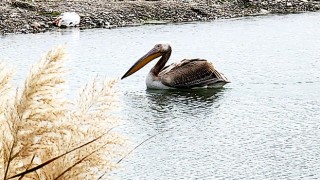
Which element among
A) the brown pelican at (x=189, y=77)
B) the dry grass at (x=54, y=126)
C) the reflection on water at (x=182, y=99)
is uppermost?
the dry grass at (x=54, y=126)

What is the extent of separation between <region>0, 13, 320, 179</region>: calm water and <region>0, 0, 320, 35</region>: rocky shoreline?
1309mm

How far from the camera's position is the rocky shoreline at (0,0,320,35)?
24.5 meters

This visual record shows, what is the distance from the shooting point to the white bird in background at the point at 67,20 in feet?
80.3

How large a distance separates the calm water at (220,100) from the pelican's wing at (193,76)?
235mm

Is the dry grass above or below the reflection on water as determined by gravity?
above

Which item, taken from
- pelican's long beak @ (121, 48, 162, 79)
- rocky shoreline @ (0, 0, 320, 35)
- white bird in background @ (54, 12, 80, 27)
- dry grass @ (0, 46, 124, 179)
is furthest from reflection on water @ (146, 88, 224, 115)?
white bird in background @ (54, 12, 80, 27)

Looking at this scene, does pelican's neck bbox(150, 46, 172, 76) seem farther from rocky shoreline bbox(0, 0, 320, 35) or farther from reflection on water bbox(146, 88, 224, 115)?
rocky shoreline bbox(0, 0, 320, 35)

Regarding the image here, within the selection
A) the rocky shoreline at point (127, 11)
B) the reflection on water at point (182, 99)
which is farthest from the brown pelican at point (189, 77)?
the rocky shoreline at point (127, 11)

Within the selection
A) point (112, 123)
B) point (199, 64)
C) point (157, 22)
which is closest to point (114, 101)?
point (112, 123)

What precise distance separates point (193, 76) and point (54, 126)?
12.3 m

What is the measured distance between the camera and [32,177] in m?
2.23

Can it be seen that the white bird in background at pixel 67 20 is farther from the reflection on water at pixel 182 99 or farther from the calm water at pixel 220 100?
the reflection on water at pixel 182 99

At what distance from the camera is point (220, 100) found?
13133mm

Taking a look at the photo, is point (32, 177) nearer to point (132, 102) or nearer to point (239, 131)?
point (239, 131)
